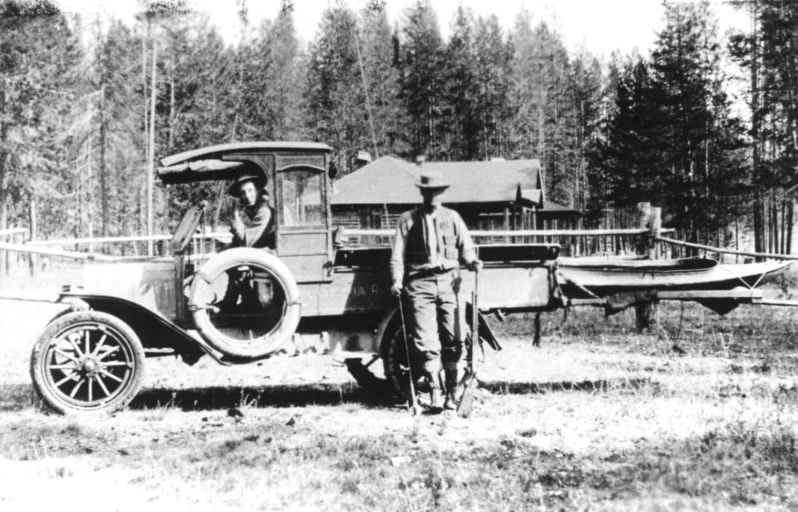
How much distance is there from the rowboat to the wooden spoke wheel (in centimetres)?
394

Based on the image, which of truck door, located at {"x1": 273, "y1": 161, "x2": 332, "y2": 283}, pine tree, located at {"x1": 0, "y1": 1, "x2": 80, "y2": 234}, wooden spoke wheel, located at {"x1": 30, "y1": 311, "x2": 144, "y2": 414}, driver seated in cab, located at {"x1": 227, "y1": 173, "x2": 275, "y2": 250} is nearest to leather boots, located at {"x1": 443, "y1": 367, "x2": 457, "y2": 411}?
truck door, located at {"x1": 273, "y1": 161, "x2": 332, "y2": 283}

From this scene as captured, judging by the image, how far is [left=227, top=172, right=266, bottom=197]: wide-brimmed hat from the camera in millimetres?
6492

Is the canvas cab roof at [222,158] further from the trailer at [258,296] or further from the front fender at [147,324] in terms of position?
the front fender at [147,324]

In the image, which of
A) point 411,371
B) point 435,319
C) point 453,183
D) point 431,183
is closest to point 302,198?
point 431,183

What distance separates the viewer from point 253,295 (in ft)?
21.3

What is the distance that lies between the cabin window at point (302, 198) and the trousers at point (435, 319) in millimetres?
1072

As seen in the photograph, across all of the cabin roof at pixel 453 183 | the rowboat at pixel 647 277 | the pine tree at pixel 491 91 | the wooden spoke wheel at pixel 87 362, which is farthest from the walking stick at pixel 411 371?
the pine tree at pixel 491 91

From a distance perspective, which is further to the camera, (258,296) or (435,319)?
(258,296)

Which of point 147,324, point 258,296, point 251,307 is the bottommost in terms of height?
point 147,324

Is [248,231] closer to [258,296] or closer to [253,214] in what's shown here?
[253,214]

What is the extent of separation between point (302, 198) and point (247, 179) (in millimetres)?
533

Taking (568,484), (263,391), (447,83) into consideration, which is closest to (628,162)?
(447,83)

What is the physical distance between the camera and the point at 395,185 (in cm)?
3014

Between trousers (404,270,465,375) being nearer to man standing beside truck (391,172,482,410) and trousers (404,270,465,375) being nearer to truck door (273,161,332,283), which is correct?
man standing beside truck (391,172,482,410)
